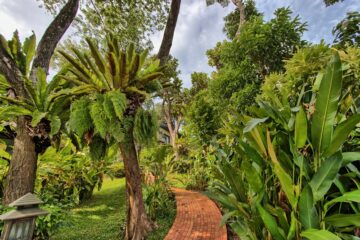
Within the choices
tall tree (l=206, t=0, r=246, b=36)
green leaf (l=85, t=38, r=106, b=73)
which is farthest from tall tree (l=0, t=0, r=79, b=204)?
tall tree (l=206, t=0, r=246, b=36)

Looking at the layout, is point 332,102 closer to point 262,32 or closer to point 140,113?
point 140,113

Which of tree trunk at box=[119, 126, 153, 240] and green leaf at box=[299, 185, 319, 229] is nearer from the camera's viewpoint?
green leaf at box=[299, 185, 319, 229]

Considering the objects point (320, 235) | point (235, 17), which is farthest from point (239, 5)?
point (320, 235)

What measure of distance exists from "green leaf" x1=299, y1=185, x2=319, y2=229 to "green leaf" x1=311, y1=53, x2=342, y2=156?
378 millimetres

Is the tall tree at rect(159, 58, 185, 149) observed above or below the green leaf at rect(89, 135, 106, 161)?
above

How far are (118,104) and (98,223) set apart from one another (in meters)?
2.91

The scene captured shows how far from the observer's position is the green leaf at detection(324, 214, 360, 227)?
1237 mm

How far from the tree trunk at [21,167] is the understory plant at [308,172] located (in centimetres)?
277

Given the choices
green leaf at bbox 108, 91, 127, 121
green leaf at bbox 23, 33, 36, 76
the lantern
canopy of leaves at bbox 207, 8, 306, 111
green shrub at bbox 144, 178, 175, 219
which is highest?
canopy of leaves at bbox 207, 8, 306, 111

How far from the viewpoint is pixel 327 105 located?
1426 millimetres

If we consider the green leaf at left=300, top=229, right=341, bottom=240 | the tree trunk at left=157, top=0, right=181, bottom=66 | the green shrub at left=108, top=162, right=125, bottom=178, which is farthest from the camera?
the green shrub at left=108, top=162, right=125, bottom=178

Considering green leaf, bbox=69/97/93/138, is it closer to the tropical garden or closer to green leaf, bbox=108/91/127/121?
the tropical garden

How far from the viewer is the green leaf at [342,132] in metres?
1.29

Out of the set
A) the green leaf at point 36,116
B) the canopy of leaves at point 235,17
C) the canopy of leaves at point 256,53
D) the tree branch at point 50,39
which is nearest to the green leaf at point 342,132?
the green leaf at point 36,116
